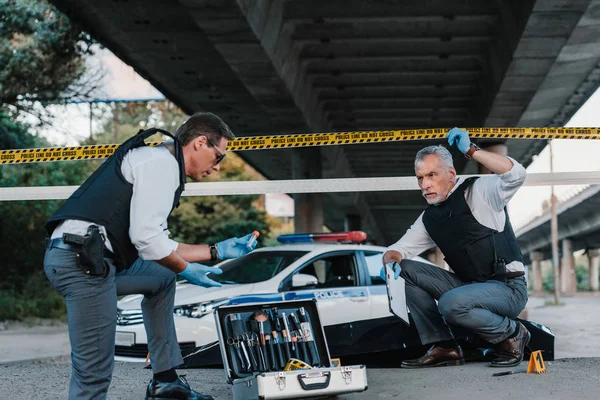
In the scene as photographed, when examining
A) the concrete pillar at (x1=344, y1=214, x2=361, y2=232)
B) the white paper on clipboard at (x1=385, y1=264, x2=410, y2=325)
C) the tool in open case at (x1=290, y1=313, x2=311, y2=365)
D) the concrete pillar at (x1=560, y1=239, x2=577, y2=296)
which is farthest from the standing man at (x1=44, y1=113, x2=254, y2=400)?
the concrete pillar at (x1=560, y1=239, x2=577, y2=296)

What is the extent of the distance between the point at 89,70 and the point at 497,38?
15.1 m

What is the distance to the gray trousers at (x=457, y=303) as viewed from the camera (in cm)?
612

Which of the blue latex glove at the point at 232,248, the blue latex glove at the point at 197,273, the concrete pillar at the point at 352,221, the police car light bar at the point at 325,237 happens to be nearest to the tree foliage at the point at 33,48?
the police car light bar at the point at 325,237

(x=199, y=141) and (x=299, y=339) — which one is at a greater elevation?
(x=199, y=141)

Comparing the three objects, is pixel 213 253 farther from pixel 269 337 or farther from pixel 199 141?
pixel 269 337

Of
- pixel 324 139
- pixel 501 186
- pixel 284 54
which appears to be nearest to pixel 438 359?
pixel 501 186

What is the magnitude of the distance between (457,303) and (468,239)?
1.63 ft

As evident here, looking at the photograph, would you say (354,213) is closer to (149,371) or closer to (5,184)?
→ (5,184)

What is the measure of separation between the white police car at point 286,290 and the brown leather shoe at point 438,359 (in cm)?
141

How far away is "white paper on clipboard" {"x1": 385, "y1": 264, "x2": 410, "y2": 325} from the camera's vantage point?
264 inches

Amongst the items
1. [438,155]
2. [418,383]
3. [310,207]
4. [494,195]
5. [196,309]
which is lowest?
[418,383]

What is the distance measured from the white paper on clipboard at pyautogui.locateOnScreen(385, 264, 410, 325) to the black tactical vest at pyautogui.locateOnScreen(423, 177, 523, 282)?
481mm

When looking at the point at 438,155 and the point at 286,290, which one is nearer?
the point at 438,155

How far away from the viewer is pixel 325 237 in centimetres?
1017
